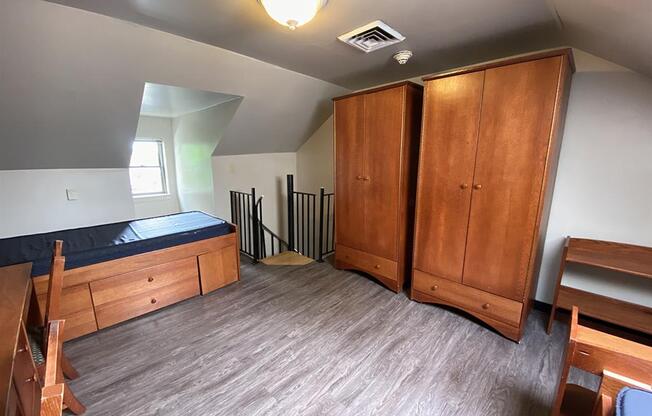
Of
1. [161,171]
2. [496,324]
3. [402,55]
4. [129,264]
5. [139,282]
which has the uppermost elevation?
[402,55]

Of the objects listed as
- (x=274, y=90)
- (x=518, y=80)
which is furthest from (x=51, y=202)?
(x=518, y=80)

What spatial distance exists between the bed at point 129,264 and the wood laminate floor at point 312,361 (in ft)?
0.47

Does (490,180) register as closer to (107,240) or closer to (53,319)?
(53,319)

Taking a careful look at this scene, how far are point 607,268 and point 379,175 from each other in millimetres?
1744

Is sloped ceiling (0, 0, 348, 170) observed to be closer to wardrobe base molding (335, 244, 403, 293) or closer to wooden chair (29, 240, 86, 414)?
wooden chair (29, 240, 86, 414)

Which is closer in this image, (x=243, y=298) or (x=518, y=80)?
(x=518, y=80)

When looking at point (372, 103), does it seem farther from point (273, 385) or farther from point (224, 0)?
point (273, 385)

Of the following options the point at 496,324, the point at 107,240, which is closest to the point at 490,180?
the point at 496,324

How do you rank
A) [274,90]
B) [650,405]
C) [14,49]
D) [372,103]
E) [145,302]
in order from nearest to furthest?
[650,405] < [14,49] < [145,302] < [372,103] < [274,90]

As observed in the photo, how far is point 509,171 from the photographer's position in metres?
1.87

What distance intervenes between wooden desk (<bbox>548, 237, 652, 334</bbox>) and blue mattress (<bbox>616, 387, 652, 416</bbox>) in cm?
142

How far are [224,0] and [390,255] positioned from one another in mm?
2323

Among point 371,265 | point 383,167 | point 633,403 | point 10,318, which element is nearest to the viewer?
point 633,403

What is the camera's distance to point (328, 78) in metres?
3.11
